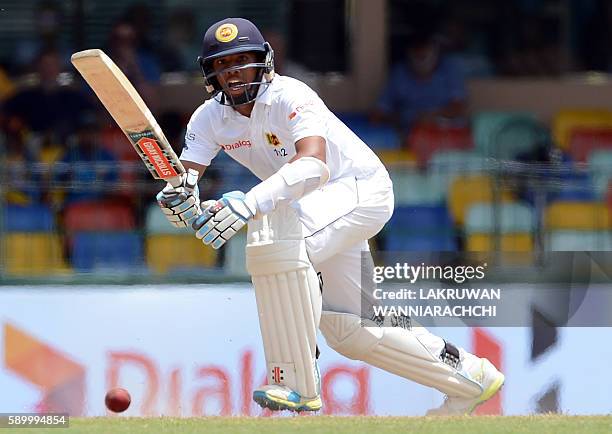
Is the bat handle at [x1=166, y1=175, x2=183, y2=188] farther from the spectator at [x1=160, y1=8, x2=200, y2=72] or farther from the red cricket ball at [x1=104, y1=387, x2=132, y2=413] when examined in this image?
the spectator at [x1=160, y1=8, x2=200, y2=72]

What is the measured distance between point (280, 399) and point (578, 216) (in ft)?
11.6

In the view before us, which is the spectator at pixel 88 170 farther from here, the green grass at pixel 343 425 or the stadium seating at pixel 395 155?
the green grass at pixel 343 425

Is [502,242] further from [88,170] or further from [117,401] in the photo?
[117,401]

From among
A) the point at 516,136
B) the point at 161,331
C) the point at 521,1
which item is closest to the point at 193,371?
the point at 161,331

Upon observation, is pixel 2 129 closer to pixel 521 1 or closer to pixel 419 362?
pixel 521 1

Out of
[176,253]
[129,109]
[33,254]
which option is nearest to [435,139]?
[176,253]

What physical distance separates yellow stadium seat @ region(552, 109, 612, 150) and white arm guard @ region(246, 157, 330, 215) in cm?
446

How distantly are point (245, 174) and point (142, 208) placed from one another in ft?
1.86

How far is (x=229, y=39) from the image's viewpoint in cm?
497

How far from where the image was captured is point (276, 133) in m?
5.08

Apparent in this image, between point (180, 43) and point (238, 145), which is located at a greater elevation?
point (238, 145)

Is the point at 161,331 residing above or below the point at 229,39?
below

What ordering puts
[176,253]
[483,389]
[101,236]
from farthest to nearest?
1. [101,236]
2. [176,253]
3. [483,389]

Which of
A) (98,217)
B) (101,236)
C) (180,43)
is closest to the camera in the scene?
(101,236)
